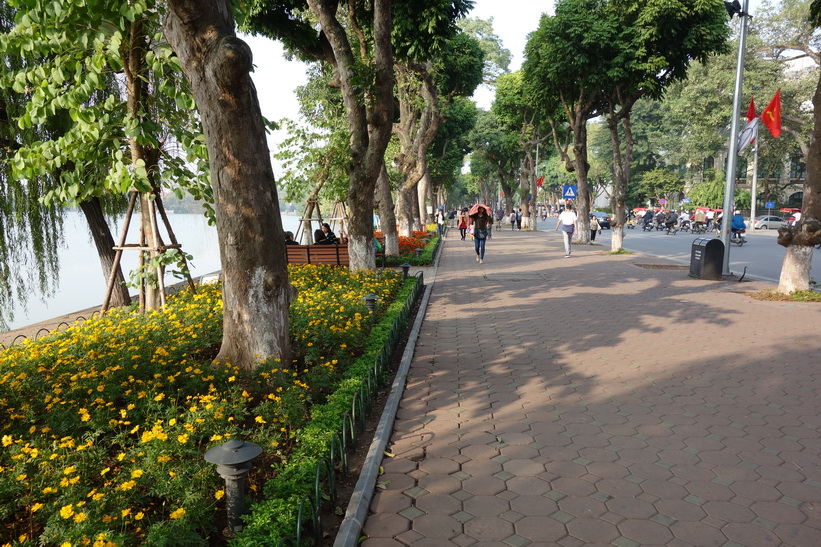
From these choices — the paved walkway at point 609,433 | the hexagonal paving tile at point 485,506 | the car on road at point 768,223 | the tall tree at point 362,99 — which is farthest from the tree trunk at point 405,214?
the car on road at point 768,223

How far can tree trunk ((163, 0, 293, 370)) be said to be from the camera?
4949 mm

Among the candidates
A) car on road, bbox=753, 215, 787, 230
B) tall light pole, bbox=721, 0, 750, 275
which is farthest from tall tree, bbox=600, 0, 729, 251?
car on road, bbox=753, 215, 787, 230

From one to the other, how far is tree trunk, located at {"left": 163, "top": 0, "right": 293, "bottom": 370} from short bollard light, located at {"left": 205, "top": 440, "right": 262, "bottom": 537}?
2.32 metres

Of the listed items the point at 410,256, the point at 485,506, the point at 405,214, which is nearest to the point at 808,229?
the point at 485,506

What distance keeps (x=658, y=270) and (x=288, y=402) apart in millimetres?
13407

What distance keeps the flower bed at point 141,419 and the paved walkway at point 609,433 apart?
3.08 feet

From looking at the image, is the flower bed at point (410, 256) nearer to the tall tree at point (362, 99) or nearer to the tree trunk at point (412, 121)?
the tree trunk at point (412, 121)

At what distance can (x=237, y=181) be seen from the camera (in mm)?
5098

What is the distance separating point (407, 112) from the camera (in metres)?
21.2

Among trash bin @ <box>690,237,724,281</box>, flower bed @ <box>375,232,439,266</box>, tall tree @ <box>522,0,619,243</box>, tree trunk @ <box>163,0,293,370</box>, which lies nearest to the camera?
tree trunk @ <box>163,0,293,370</box>

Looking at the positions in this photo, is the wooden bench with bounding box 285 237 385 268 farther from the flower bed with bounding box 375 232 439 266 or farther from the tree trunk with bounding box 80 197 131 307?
the tree trunk with bounding box 80 197 131 307

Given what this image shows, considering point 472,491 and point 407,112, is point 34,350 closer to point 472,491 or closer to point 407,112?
point 472,491

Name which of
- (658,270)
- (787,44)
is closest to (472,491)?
(658,270)

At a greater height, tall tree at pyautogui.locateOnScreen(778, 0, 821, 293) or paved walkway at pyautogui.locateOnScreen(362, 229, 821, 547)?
tall tree at pyautogui.locateOnScreen(778, 0, 821, 293)
